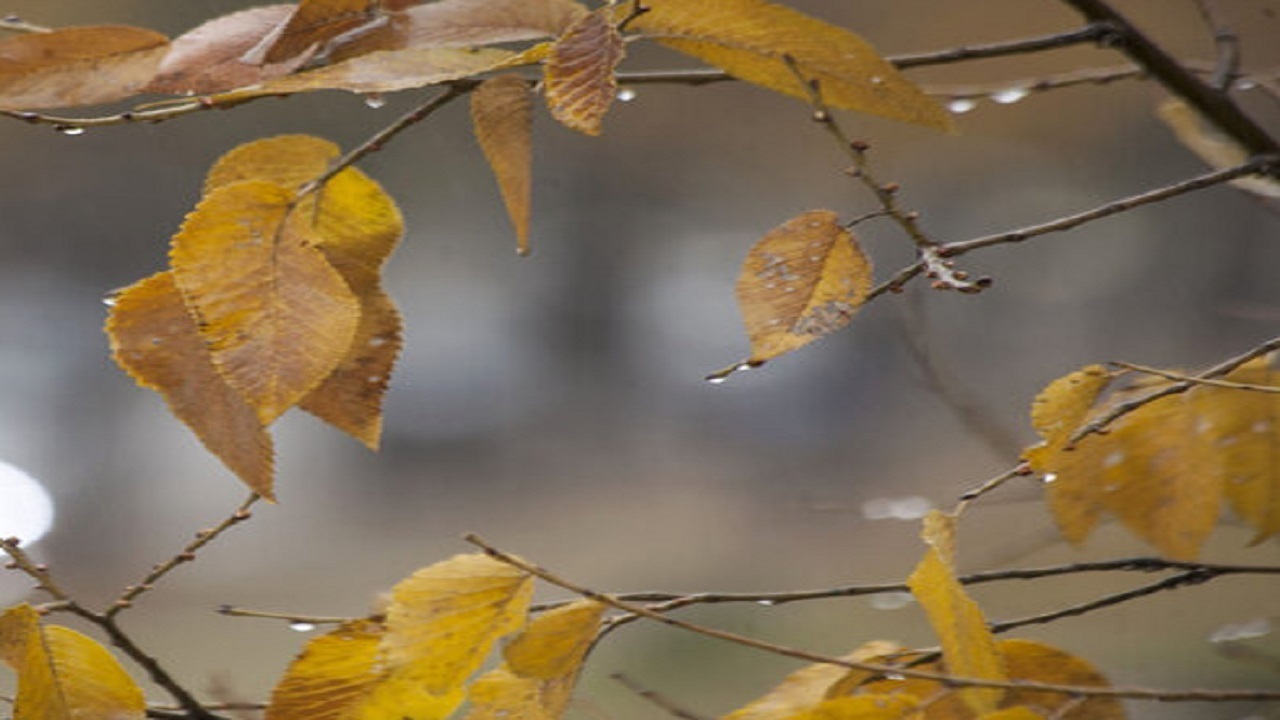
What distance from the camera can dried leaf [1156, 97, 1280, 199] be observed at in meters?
0.26

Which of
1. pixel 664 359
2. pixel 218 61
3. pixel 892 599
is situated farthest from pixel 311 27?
pixel 664 359

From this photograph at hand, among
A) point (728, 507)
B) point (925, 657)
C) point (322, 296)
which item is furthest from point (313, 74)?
point (728, 507)

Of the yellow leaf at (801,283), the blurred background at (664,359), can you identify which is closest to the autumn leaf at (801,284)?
the yellow leaf at (801,283)

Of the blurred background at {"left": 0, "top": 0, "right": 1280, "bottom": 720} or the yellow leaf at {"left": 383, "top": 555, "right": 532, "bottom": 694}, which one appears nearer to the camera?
the yellow leaf at {"left": 383, "top": 555, "right": 532, "bottom": 694}

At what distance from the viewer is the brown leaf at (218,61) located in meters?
0.20

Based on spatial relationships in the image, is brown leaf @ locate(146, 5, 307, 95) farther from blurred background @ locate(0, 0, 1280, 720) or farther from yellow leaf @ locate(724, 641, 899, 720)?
blurred background @ locate(0, 0, 1280, 720)

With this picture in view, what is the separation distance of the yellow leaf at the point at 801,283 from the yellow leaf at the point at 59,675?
5.0 inches

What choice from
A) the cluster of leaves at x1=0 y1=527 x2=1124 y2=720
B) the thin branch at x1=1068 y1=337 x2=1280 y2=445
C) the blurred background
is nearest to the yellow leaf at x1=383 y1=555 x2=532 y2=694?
the cluster of leaves at x1=0 y1=527 x2=1124 y2=720

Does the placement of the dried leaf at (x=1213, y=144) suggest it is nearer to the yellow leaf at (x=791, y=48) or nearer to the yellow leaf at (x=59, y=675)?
the yellow leaf at (x=791, y=48)

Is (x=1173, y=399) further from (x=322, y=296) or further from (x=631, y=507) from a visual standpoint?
(x=631, y=507)

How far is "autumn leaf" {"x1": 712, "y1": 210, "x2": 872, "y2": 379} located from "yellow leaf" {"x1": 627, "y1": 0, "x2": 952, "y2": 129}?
23mm

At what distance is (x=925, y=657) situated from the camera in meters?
0.24

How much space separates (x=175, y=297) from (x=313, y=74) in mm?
45

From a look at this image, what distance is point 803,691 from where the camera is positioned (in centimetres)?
23
